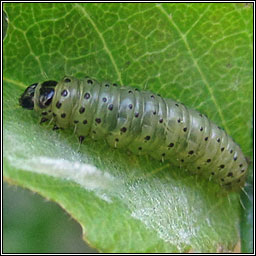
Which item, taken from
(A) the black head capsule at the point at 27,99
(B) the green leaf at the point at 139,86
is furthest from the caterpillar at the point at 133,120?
(B) the green leaf at the point at 139,86

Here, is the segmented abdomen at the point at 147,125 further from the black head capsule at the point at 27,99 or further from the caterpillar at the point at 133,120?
the black head capsule at the point at 27,99

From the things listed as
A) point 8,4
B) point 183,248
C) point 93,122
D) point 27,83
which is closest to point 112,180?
point 93,122

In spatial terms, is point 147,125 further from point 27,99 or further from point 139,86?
point 27,99

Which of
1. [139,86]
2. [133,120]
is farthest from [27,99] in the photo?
[139,86]

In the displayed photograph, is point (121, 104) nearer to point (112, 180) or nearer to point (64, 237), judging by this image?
point (112, 180)

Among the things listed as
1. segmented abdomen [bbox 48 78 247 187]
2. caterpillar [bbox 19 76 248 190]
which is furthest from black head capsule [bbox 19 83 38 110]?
segmented abdomen [bbox 48 78 247 187]

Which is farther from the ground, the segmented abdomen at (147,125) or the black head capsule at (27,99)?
the black head capsule at (27,99)
